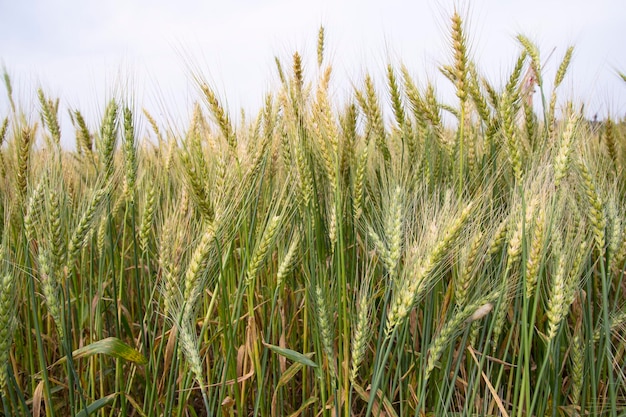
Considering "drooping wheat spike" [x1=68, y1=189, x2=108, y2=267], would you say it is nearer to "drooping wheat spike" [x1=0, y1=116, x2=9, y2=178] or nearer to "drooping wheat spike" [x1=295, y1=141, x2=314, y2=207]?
"drooping wheat spike" [x1=295, y1=141, x2=314, y2=207]

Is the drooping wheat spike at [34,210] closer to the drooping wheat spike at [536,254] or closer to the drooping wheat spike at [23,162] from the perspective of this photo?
the drooping wheat spike at [23,162]

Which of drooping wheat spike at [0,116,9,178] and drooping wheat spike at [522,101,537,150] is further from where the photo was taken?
drooping wheat spike at [0,116,9,178]

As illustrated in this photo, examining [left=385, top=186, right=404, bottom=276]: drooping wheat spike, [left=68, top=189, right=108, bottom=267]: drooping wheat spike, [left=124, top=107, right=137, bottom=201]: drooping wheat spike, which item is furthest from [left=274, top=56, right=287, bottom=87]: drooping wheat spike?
[left=68, top=189, right=108, bottom=267]: drooping wheat spike

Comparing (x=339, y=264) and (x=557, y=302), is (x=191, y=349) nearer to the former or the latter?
(x=339, y=264)

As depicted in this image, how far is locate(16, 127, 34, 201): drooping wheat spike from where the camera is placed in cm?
157

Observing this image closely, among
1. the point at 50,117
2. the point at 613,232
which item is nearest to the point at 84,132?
the point at 50,117

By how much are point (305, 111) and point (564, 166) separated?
823 millimetres

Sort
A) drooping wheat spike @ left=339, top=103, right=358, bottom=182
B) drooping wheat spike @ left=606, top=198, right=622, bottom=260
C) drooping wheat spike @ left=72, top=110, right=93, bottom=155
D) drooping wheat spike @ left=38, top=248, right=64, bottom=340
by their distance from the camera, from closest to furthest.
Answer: drooping wheat spike @ left=38, top=248, right=64, bottom=340
drooping wheat spike @ left=606, top=198, right=622, bottom=260
drooping wheat spike @ left=339, top=103, right=358, bottom=182
drooping wheat spike @ left=72, top=110, right=93, bottom=155

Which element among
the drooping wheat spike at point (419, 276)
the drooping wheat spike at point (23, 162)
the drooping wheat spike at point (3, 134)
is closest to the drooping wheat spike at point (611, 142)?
the drooping wheat spike at point (419, 276)

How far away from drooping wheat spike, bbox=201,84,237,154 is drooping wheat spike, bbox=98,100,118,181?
0.31m

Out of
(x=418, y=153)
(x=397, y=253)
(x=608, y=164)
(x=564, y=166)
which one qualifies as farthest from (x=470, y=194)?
(x=608, y=164)

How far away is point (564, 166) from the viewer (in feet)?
4.47

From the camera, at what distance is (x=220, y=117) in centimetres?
155

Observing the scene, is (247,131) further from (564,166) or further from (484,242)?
(564,166)
